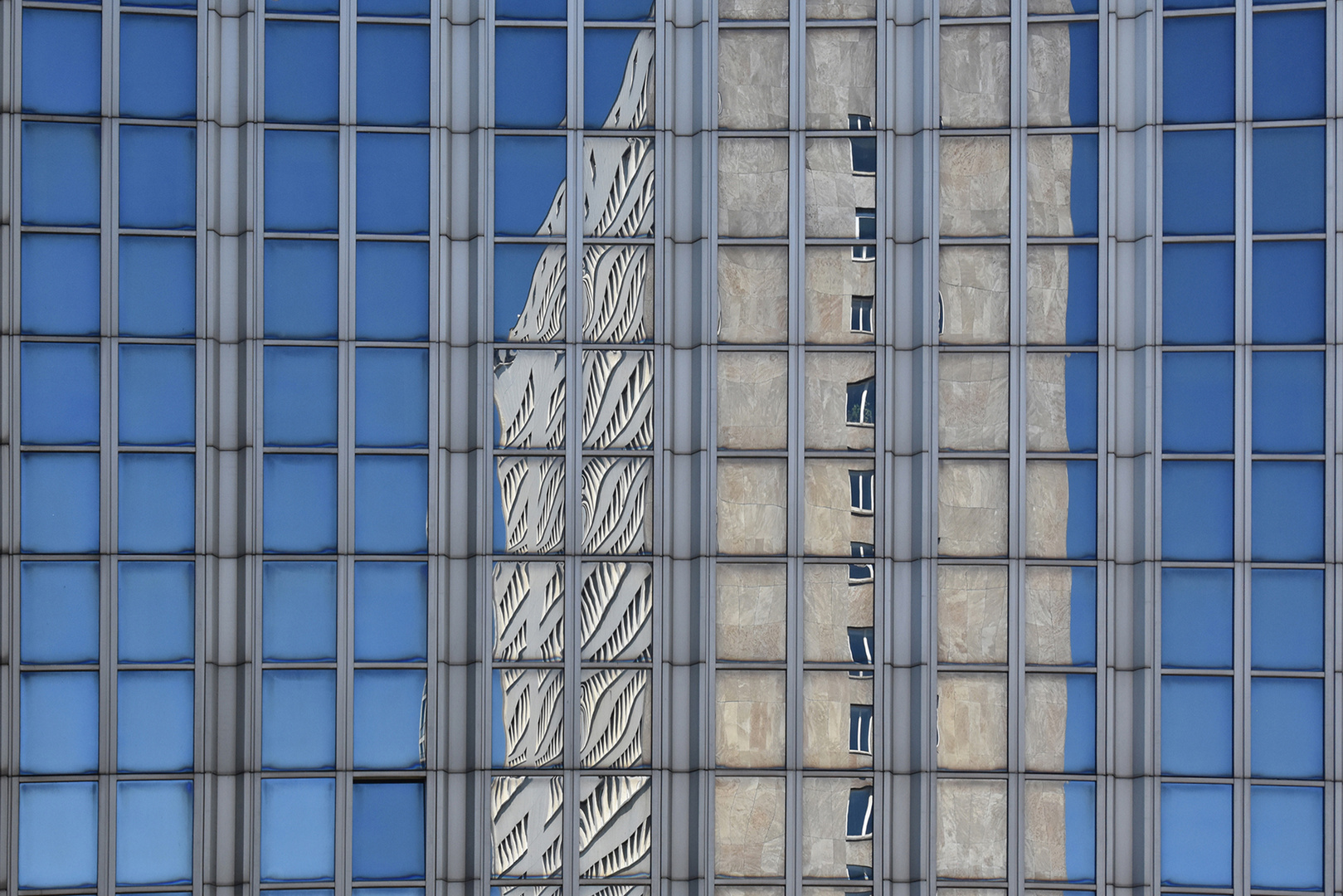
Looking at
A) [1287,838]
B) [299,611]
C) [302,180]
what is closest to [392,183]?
[302,180]

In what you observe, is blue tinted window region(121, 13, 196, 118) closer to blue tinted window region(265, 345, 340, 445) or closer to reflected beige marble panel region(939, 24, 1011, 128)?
blue tinted window region(265, 345, 340, 445)

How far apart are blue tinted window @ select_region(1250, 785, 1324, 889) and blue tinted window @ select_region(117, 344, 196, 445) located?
1683 centimetres

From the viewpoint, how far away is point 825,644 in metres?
15.4

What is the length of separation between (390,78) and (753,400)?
7449 mm

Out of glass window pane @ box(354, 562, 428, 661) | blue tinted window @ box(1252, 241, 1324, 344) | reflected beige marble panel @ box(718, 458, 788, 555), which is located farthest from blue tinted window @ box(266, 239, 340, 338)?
blue tinted window @ box(1252, 241, 1324, 344)

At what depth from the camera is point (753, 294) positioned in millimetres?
15594

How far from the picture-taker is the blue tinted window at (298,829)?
1513 cm

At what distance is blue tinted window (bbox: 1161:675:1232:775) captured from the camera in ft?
49.6

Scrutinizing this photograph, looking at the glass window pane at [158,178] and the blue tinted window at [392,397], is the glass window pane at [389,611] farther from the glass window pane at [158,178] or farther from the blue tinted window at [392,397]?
the glass window pane at [158,178]

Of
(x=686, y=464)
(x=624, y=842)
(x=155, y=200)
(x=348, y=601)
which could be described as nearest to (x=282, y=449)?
(x=348, y=601)

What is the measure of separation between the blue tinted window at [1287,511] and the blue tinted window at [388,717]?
503 inches

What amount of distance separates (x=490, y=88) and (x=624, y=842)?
38.2 feet

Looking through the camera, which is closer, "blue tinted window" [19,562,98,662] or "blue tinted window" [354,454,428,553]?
"blue tinted window" [19,562,98,662]

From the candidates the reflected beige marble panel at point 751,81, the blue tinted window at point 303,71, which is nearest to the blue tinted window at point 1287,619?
the reflected beige marble panel at point 751,81
